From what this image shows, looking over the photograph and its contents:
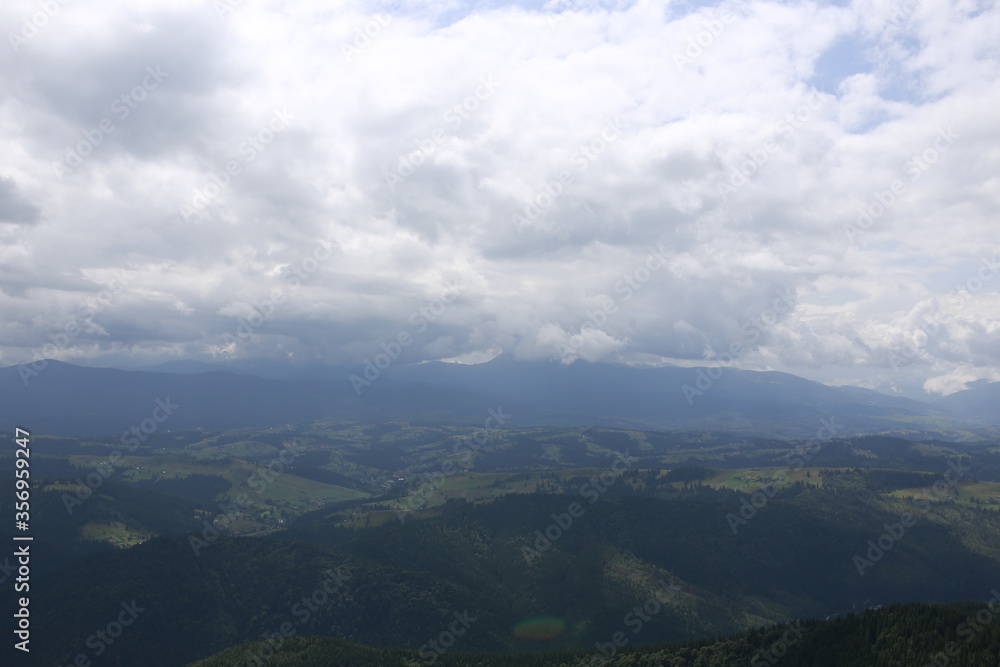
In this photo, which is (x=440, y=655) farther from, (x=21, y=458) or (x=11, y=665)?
(x=11, y=665)

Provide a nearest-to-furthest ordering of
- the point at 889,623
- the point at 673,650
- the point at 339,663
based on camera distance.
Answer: the point at 889,623
the point at 673,650
the point at 339,663

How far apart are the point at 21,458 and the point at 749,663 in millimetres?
163959

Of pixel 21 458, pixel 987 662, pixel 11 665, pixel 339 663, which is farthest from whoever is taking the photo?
pixel 11 665

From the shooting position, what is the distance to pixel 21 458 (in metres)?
108

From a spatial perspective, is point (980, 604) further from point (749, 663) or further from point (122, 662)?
point (122, 662)

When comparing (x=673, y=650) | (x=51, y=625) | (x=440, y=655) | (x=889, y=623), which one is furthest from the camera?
(x=51, y=625)

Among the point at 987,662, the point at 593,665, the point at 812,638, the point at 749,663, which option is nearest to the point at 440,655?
the point at 593,665

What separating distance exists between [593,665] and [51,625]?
19752 cm

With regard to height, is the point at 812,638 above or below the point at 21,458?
below

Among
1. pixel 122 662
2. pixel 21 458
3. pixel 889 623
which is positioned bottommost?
pixel 122 662

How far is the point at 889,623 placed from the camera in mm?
119688

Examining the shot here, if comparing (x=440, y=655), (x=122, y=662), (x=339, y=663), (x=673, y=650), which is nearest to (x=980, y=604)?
(x=673, y=650)

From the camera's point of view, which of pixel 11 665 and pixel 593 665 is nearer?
pixel 593 665

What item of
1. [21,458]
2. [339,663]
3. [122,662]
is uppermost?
[21,458]
